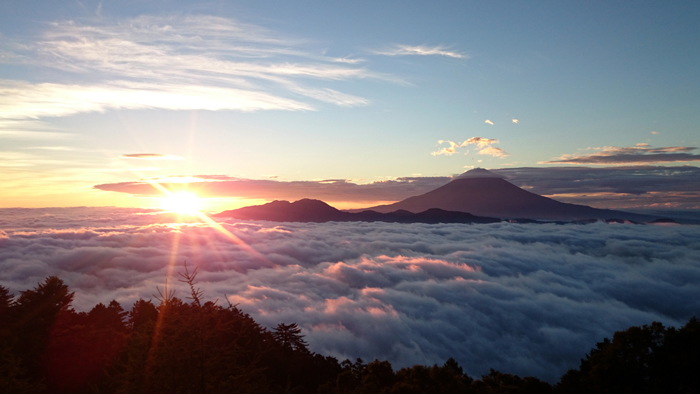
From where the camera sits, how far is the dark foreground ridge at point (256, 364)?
1063 cm

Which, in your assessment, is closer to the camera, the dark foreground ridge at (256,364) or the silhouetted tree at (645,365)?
the dark foreground ridge at (256,364)

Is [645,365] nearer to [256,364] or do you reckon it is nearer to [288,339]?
[256,364]

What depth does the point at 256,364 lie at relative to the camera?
20.9 metres

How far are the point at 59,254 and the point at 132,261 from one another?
100.0 feet

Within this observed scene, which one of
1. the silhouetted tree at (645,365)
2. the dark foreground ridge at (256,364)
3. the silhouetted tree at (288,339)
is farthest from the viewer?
the silhouetted tree at (288,339)

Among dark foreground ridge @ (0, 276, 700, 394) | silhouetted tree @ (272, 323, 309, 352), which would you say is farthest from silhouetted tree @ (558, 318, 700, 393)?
silhouetted tree @ (272, 323, 309, 352)

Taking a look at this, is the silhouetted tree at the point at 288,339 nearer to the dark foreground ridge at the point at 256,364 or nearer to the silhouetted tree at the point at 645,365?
the dark foreground ridge at the point at 256,364

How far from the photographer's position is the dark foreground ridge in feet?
34.9

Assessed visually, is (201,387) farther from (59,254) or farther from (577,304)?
(59,254)

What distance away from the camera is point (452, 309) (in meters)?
135

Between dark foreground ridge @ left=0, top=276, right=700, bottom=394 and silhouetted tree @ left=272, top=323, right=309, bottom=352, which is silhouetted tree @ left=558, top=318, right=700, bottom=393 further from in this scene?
silhouetted tree @ left=272, top=323, right=309, bottom=352

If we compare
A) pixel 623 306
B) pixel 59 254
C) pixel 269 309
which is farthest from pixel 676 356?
pixel 59 254

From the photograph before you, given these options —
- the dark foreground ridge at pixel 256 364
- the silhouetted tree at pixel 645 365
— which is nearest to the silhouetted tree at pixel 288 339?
the dark foreground ridge at pixel 256 364

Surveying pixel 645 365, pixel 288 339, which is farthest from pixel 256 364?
pixel 645 365
